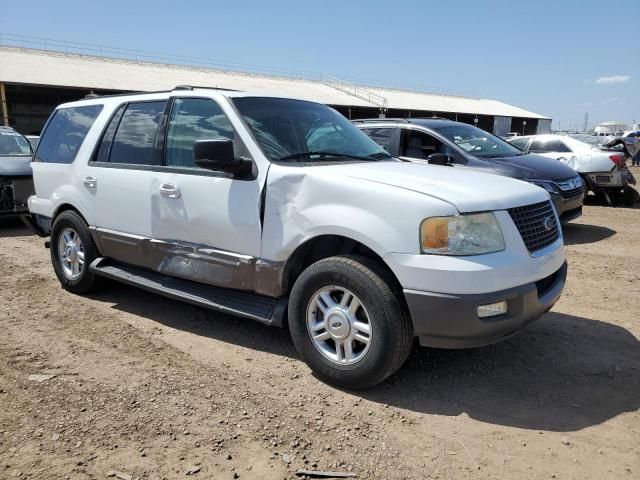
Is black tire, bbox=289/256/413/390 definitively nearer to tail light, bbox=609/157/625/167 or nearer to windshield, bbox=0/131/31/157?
windshield, bbox=0/131/31/157

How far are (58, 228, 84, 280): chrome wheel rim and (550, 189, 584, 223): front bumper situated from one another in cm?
619

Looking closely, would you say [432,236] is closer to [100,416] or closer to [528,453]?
[528,453]

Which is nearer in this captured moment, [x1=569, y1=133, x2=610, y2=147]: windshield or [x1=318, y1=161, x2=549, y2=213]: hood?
[x1=318, y1=161, x2=549, y2=213]: hood

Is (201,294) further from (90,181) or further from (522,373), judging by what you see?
(522,373)

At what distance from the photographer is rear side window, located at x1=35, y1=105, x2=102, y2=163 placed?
5328 mm

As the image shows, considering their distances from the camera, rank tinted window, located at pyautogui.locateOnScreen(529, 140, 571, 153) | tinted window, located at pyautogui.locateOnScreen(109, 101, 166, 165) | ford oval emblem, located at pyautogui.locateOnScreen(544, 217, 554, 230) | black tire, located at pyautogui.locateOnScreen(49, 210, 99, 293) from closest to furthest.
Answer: ford oval emblem, located at pyautogui.locateOnScreen(544, 217, 554, 230) → tinted window, located at pyautogui.locateOnScreen(109, 101, 166, 165) → black tire, located at pyautogui.locateOnScreen(49, 210, 99, 293) → tinted window, located at pyautogui.locateOnScreen(529, 140, 571, 153)

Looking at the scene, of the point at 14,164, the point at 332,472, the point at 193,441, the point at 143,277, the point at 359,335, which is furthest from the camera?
the point at 14,164

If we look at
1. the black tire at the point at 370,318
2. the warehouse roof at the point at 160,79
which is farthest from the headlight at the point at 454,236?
the warehouse roof at the point at 160,79

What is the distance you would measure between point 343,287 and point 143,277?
86.2 inches

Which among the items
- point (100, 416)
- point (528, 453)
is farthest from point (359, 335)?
point (100, 416)

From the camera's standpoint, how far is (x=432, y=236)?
3.08m

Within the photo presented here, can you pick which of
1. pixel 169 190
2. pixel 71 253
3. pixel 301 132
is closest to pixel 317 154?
pixel 301 132

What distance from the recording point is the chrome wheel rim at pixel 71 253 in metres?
5.34

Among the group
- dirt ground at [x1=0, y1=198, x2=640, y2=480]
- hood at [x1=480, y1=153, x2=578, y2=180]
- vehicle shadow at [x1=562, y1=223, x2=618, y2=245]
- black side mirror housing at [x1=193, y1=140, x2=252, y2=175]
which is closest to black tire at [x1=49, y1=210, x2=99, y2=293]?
dirt ground at [x1=0, y1=198, x2=640, y2=480]
